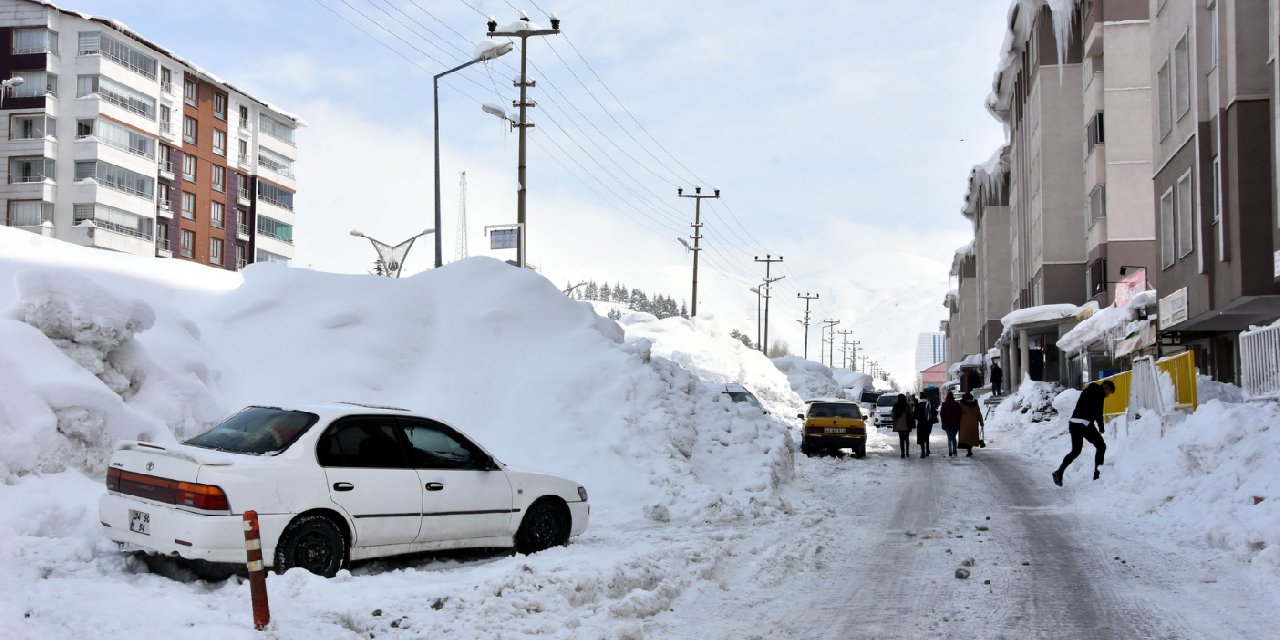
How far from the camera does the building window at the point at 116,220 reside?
60594 mm

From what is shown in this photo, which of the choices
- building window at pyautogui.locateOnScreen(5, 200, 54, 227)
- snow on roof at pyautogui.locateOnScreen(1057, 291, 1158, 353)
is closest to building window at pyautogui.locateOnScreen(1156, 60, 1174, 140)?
snow on roof at pyautogui.locateOnScreen(1057, 291, 1158, 353)

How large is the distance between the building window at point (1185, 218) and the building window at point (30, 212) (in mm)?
58777

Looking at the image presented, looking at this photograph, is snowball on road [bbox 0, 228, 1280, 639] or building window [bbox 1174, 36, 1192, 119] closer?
snowball on road [bbox 0, 228, 1280, 639]

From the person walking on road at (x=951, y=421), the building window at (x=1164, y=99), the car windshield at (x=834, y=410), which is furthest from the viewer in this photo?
the car windshield at (x=834, y=410)

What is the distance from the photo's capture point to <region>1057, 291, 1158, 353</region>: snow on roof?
27.9 metres

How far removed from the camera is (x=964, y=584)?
842 cm

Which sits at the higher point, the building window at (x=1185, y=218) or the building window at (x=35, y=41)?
the building window at (x=35, y=41)

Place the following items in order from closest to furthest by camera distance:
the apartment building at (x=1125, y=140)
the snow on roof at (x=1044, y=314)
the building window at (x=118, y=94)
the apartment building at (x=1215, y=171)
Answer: the apartment building at (x=1215, y=171), the apartment building at (x=1125, y=140), the snow on roof at (x=1044, y=314), the building window at (x=118, y=94)

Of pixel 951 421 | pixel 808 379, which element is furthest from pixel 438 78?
pixel 808 379

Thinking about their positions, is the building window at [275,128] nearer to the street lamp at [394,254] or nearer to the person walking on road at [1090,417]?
the street lamp at [394,254]

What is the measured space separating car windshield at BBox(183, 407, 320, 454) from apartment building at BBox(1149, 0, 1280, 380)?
55.9ft

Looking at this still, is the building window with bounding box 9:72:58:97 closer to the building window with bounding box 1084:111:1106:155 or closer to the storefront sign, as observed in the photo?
the building window with bounding box 1084:111:1106:155

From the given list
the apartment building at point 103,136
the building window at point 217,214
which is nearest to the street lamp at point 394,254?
the apartment building at point 103,136

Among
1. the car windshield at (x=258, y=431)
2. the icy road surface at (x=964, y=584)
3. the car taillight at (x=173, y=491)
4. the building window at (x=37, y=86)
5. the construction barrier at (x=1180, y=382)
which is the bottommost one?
the icy road surface at (x=964, y=584)
